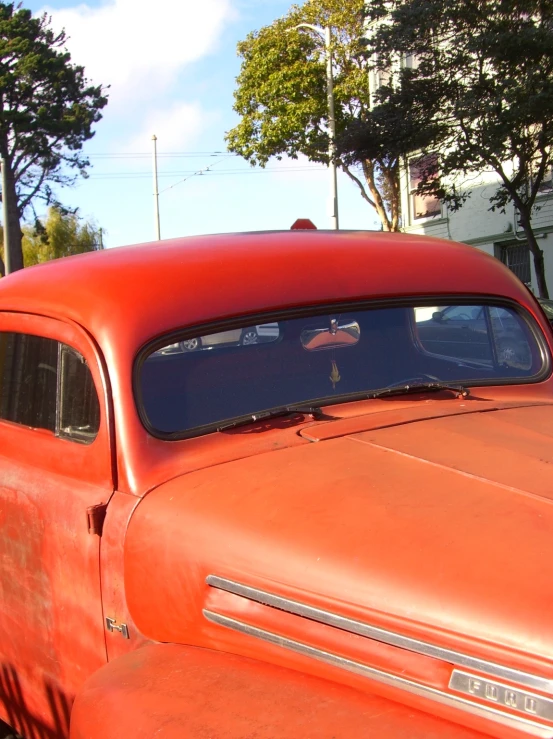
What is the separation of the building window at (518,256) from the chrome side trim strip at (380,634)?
2248cm

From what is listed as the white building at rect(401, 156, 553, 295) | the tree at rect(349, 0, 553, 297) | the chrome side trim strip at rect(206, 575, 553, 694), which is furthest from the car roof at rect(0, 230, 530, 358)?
the white building at rect(401, 156, 553, 295)

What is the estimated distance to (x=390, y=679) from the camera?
1.60m

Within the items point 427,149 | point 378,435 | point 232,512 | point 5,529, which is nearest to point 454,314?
point 378,435

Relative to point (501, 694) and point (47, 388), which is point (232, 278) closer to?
point (47, 388)

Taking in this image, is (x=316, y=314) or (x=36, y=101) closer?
(x=316, y=314)

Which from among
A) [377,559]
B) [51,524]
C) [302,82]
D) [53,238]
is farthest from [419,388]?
[53,238]

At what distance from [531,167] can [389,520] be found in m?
18.7

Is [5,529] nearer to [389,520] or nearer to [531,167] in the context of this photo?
[389,520]

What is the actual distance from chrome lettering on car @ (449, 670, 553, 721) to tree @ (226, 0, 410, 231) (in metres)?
26.0

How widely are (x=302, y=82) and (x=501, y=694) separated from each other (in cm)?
2831

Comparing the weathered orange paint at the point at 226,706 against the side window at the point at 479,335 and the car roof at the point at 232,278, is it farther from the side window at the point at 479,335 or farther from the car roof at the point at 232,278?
the side window at the point at 479,335

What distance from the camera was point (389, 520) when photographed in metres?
1.75

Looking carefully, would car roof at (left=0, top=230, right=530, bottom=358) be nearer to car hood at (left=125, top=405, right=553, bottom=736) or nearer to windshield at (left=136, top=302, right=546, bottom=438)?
windshield at (left=136, top=302, right=546, bottom=438)

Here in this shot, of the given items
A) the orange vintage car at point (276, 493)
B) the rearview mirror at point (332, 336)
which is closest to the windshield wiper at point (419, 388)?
the orange vintage car at point (276, 493)
